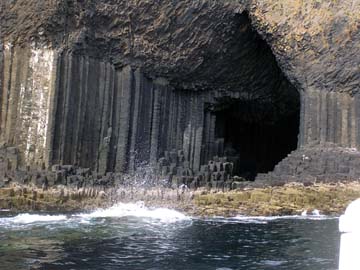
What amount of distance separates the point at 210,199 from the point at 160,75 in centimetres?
883

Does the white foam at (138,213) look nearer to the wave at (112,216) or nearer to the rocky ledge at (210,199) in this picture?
the wave at (112,216)

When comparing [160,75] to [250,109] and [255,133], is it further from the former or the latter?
[255,133]

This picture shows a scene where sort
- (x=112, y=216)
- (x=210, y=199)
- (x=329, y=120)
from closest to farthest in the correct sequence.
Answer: (x=112, y=216), (x=210, y=199), (x=329, y=120)

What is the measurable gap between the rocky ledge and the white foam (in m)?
0.43

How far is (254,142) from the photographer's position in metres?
32.7

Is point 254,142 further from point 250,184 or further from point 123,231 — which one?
point 123,231

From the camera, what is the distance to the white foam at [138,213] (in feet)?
57.4

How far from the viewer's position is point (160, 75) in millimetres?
26406

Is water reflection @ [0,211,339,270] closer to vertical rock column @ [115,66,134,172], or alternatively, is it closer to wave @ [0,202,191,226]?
wave @ [0,202,191,226]

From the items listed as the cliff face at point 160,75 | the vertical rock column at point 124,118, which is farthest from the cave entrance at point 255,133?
the vertical rock column at point 124,118

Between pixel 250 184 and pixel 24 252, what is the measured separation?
521 inches

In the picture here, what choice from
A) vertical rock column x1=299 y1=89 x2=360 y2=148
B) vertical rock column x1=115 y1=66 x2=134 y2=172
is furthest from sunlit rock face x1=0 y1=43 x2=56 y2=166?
vertical rock column x1=299 y1=89 x2=360 y2=148

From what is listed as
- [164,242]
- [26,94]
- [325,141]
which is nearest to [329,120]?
[325,141]

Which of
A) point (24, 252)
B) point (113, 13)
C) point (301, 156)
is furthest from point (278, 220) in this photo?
point (113, 13)
